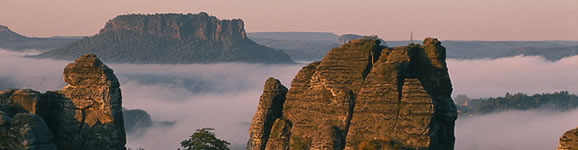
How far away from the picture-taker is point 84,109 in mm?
57344

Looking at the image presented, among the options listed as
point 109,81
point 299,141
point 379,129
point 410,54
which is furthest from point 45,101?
point 410,54

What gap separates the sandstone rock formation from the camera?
56812 millimetres

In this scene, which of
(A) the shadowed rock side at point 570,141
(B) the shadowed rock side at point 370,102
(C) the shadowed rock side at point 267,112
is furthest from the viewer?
(C) the shadowed rock side at point 267,112

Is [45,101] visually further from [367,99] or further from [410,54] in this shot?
[410,54]

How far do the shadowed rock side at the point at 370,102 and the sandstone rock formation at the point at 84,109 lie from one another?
14.8 m

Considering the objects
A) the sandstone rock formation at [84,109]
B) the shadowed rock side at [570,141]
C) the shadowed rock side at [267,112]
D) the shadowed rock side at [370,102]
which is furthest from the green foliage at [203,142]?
the shadowed rock side at [570,141]

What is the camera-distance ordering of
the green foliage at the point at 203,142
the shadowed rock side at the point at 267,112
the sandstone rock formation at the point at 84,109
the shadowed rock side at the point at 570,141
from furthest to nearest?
the shadowed rock side at the point at 267,112 → the green foliage at the point at 203,142 → the sandstone rock formation at the point at 84,109 → the shadowed rock side at the point at 570,141

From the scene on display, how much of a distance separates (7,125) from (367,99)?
24.8 m

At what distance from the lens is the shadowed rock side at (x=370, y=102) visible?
57969mm

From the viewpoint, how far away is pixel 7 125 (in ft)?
163

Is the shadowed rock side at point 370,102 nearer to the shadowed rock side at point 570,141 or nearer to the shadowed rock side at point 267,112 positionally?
the shadowed rock side at point 267,112

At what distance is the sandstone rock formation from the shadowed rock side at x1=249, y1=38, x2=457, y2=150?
48.5ft

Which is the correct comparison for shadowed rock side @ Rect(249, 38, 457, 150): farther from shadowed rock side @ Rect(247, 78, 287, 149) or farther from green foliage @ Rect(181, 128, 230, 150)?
green foliage @ Rect(181, 128, 230, 150)

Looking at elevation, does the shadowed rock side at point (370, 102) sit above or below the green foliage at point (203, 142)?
above
